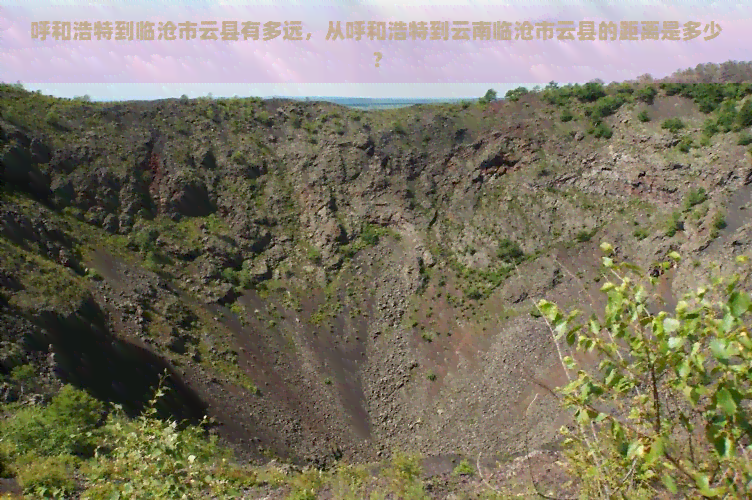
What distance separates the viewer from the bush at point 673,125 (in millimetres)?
31594

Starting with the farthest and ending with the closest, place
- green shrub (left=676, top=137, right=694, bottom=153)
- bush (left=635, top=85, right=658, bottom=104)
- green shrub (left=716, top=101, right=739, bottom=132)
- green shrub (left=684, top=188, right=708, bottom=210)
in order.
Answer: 1. bush (left=635, top=85, right=658, bottom=104)
2. green shrub (left=676, top=137, right=694, bottom=153)
3. green shrub (left=716, top=101, right=739, bottom=132)
4. green shrub (left=684, top=188, right=708, bottom=210)

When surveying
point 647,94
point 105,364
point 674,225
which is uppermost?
point 647,94

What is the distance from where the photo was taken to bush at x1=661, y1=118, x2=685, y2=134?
104 ft

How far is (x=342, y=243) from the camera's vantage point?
33.5 metres

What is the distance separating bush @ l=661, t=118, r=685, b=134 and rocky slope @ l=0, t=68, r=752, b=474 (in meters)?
0.15

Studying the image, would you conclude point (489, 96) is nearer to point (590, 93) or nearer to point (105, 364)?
point (590, 93)

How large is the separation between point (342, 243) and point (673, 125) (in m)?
20.4

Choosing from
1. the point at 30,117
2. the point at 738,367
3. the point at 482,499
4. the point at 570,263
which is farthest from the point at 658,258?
the point at 30,117

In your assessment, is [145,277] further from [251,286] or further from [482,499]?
[482,499]

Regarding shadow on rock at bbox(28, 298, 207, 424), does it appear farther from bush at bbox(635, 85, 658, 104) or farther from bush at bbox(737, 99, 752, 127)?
bush at bbox(635, 85, 658, 104)

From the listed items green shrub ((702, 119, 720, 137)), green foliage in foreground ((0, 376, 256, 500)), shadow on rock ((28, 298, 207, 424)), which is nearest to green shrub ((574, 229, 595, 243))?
green shrub ((702, 119, 720, 137))

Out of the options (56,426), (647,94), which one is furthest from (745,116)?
(56,426)

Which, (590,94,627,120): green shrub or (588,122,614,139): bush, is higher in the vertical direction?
(590,94,627,120): green shrub

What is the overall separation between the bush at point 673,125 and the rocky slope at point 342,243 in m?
0.15
